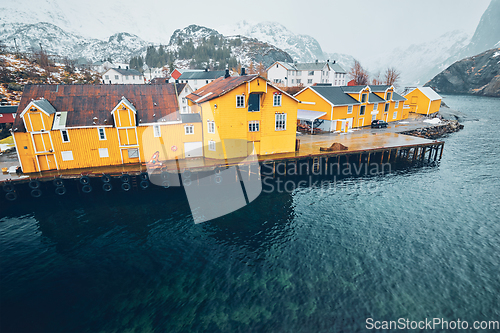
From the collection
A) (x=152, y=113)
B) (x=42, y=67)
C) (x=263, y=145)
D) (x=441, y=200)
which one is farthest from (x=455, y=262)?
(x=42, y=67)

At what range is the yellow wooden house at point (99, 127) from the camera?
33031 millimetres

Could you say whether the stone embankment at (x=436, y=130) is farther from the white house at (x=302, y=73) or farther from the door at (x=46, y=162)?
the door at (x=46, y=162)

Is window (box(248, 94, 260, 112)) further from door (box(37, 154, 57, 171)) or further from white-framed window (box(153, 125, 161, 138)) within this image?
door (box(37, 154, 57, 171))

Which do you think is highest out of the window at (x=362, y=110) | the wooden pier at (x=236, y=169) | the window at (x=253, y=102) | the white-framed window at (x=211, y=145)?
the window at (x=253, y=102)

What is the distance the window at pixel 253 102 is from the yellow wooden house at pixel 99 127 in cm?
838

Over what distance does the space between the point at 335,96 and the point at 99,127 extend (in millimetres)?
49692

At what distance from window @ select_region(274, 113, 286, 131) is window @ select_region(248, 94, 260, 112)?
11.9ft

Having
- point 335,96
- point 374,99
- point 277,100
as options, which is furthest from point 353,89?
point 277,100

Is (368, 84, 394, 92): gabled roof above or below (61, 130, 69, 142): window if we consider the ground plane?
above

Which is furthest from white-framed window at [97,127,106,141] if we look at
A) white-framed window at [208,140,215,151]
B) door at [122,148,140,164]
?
white-framed window at [208,140,215,151]

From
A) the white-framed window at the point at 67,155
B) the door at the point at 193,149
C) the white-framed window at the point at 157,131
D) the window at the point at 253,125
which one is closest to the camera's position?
the white-framed window at the point at 67,155

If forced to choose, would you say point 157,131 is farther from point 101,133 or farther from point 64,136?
point 64,136

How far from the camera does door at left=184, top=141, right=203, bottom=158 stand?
3988 centimetres

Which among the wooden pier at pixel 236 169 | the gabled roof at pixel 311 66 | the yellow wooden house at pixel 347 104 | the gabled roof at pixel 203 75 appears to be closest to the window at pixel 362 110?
the yellow wooden house at pixel 347 104
